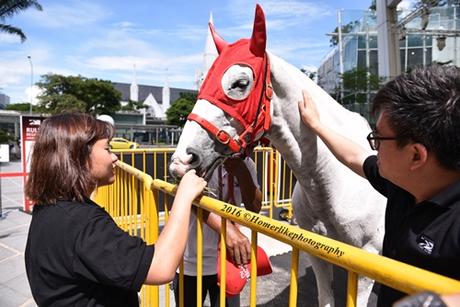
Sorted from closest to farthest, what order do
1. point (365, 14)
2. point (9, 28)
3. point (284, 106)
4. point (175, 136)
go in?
point (284, 106)
point (365, 14)
point (9, 28)
point (175, 136)

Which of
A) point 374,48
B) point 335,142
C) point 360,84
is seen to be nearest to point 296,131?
point 335,142

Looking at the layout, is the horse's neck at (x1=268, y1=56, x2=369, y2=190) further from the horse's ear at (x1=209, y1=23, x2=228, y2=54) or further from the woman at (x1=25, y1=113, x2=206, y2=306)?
the woman at (x1=25, y1=113, x2=206, y2=306)

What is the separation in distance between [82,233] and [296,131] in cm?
116

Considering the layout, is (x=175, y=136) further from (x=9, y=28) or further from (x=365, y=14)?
(x=365, y=14)

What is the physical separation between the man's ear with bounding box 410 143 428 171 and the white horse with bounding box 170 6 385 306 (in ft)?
2.83

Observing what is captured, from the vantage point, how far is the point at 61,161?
53.0 inches

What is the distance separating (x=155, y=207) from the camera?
206 centimetres

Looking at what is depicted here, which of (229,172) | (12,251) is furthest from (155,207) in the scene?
(12,251)

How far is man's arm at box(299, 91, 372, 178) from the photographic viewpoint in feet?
5.61

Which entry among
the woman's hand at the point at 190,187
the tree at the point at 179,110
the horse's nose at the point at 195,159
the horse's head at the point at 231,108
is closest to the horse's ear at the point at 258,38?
the horse's head at the point at 231,108

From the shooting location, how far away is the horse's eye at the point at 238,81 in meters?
1.70

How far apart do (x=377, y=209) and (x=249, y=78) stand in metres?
1.02

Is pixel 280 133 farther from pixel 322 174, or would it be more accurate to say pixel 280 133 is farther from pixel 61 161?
pixel 61 161

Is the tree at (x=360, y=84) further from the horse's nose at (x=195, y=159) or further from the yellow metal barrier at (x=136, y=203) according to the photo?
the horse's nose at (x=195, y=159)
